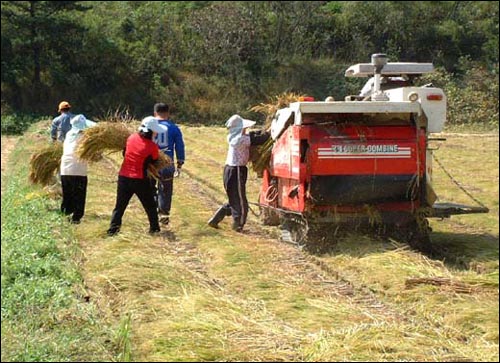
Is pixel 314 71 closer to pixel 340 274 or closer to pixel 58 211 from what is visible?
pixel 58 211

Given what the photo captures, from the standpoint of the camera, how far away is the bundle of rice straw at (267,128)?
32.7 ft

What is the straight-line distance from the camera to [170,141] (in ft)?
35.0

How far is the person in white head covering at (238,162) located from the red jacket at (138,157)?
1.03m

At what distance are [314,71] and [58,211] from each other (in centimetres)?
2862

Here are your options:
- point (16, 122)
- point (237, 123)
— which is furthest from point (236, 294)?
point (16, 122)

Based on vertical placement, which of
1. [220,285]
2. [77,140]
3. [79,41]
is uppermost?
[79,41]

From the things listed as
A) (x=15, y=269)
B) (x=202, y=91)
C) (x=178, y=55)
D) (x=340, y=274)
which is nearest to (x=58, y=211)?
(x=15, y=269)

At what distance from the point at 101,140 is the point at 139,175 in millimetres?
1146

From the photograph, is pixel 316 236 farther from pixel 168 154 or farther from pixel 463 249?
pixel 168 154

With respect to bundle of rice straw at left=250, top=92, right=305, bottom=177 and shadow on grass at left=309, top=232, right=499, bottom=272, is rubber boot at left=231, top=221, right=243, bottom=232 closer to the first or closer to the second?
bundle of rice straw at left=250, top=92, right=305, bottom=177

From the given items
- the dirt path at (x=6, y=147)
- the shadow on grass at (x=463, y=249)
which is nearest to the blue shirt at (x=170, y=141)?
the shadow on grass at (x=463, y=249)

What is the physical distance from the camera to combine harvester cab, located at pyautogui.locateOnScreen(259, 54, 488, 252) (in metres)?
8.41

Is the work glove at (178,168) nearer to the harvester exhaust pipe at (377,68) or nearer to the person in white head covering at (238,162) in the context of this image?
the person in white head covering at (238,162)

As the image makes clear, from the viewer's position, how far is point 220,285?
7176mm
